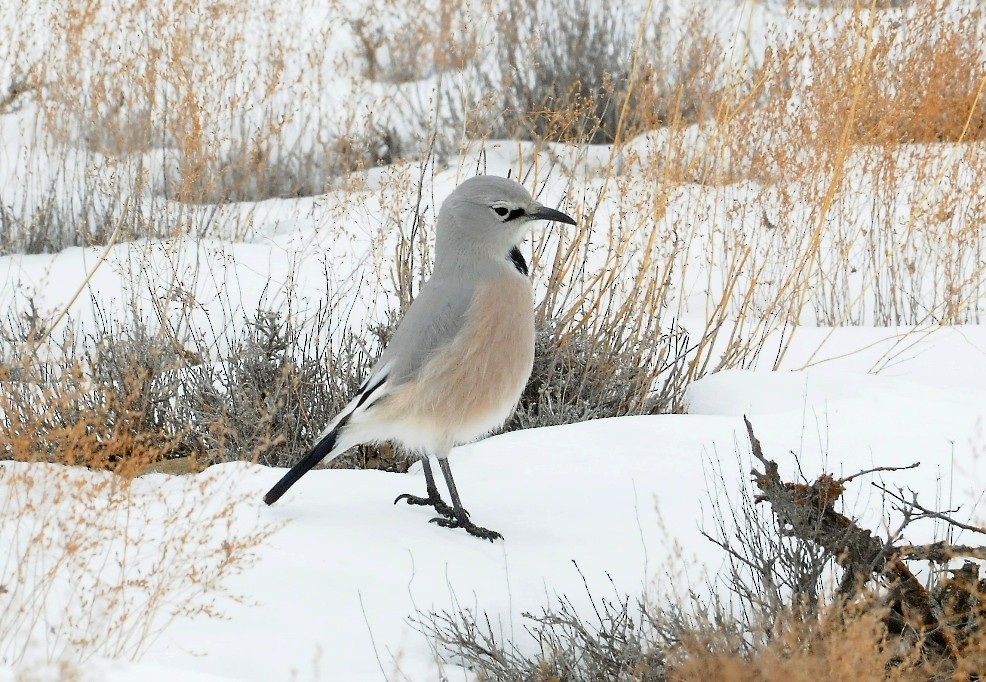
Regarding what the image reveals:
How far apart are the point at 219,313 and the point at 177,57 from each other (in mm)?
1255

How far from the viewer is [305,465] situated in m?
3.00

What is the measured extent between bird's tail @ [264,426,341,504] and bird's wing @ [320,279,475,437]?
38 mm

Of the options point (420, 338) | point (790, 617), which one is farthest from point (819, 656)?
point (420, 338)

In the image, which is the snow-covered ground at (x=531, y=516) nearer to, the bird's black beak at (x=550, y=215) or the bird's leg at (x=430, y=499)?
the bird's leg at (x=430, y=499)

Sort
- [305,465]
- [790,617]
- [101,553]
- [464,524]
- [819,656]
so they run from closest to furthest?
[819,656], [790,617], [101,553], [305,465], [464,524]

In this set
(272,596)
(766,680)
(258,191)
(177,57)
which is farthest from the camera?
(258,191)

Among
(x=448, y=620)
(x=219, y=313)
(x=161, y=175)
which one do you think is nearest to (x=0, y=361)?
(x=219, y=313)

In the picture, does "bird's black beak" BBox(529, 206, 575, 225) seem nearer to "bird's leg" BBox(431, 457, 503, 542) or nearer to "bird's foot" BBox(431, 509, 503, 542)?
"bird's leg" BBox(431, 457, 503, 542)

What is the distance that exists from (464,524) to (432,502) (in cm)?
20

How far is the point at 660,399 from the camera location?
437 cm

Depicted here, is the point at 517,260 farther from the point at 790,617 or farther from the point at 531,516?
the point at 790,617

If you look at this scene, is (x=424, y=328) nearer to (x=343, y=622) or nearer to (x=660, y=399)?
(x=343, y=622)

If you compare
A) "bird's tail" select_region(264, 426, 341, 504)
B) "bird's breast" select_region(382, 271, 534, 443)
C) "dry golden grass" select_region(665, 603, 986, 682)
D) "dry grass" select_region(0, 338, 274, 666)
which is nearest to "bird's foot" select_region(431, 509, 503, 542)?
"bird's breast" select_region(382, 271, 534, 443)

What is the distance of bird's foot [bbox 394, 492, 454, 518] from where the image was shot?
323 cm
